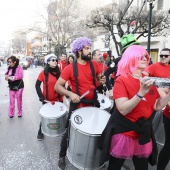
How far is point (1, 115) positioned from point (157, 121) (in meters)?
4.25

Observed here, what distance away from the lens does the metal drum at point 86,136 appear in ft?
6.70

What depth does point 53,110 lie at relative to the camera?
3.24m

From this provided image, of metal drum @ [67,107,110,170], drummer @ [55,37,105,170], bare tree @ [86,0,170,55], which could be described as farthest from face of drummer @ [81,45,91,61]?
bare tree @ [86,0,170,55]

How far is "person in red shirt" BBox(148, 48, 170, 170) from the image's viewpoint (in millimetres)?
2322

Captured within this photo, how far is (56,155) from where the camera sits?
10.6ft

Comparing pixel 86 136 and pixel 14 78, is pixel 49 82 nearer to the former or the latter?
pixel 14 78

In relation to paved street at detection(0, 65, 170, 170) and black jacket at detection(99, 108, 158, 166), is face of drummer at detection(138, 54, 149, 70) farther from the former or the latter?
paved street at detection(0, 65, 170, 170)

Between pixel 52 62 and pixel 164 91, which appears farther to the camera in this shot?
pixel 52 62

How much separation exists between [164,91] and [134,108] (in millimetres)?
369

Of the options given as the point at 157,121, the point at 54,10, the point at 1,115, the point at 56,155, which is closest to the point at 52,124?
the point at 56,155

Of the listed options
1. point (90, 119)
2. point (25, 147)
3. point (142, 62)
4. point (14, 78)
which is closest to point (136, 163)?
point (90, 119)

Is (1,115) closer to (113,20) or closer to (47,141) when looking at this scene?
(47,141)

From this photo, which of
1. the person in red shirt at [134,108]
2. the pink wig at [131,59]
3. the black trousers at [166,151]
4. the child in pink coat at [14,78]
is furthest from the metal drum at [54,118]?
the child in pink coat at [14,78]

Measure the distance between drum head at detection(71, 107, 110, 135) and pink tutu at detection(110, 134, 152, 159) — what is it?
394 millimetres
